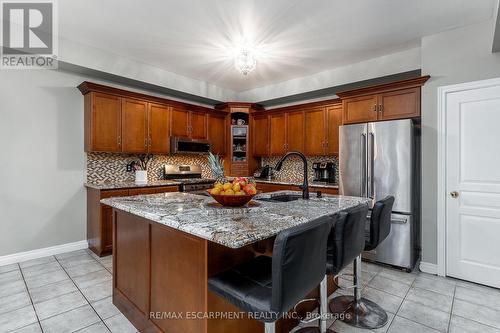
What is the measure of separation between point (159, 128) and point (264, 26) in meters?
2.40

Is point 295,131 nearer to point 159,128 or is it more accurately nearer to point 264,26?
point 264,26

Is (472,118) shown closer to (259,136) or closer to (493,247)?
(493,247)

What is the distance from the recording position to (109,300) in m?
2.41

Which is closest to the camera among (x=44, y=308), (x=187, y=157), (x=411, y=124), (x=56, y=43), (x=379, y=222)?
(x=379, y=222)

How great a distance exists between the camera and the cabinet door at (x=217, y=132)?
5.18m

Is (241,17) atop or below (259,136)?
atop

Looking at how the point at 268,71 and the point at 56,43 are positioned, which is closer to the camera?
the point at 56,43

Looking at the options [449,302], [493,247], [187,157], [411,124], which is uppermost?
[411,124]

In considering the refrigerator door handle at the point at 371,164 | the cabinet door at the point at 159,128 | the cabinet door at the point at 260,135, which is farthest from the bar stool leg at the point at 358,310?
the cabinet door at the point at 159,128

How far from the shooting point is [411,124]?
309cm

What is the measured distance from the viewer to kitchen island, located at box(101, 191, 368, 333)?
55.2 inches

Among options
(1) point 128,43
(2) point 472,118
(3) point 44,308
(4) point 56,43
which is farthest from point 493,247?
(4) point 56,43

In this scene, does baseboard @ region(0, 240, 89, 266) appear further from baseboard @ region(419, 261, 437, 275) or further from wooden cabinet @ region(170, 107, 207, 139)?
baseboard @ region(419, 261, 437, 275)

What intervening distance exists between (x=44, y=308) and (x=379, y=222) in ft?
9.75
